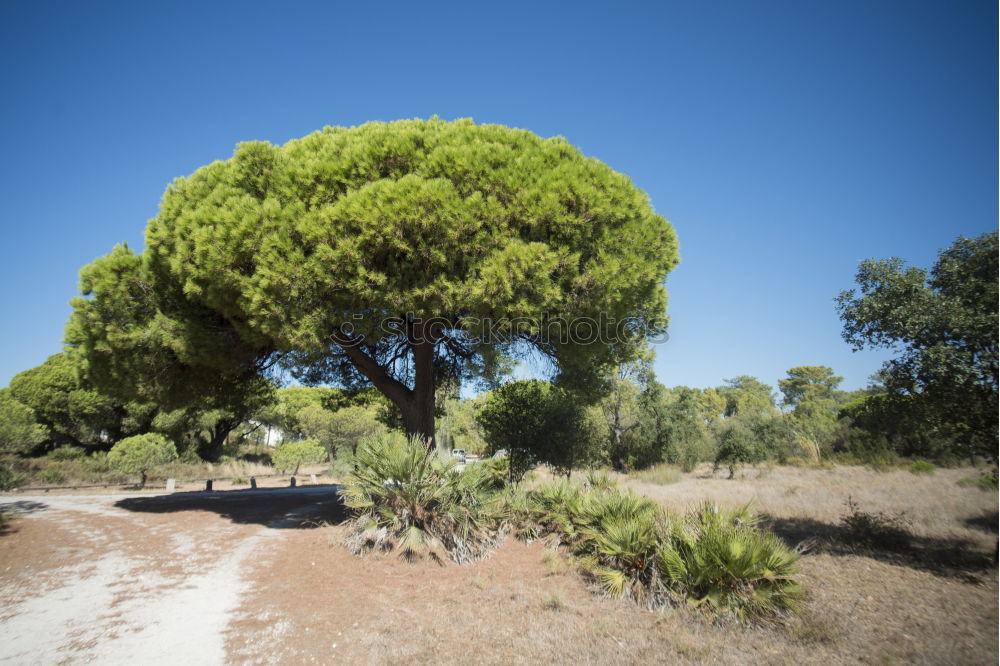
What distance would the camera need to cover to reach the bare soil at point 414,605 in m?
4.07

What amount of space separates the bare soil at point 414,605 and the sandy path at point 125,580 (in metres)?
0.03

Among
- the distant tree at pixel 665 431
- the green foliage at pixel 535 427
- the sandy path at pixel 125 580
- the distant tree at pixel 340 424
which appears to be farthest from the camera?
the distant tree at pixel 340 424

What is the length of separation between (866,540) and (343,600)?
837cm

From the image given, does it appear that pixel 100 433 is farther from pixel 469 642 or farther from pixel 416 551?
pixel 469 642

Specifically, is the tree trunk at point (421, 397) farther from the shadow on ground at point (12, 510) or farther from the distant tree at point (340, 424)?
the distant tree at point (340, 424)

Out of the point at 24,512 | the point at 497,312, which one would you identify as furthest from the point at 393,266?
the point at 24,512

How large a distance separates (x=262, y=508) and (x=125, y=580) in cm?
605

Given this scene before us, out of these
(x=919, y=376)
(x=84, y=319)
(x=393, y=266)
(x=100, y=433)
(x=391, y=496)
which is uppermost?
(x=393, y=266)

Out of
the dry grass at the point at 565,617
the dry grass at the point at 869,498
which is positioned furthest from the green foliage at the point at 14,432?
the dry grass at the point at 869,498

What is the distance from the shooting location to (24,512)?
31.8 feet

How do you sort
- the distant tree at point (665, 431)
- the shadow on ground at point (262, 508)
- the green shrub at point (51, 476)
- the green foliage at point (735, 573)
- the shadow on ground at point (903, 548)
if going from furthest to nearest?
the distant tree at point (665, 431) < the green shrub at point (51, 476) < the shadow on ground at point (262, 508) < the shadow on ground at point (903, 548) < the green foliage at point (735, 573)

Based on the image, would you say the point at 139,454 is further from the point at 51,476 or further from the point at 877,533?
the point at 877,533

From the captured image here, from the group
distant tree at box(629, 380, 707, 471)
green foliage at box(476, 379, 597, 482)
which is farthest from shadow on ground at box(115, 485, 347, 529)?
Answer: distant tree at box(629, 380, 707, 471)

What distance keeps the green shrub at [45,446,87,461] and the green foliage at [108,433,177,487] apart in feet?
29.7
